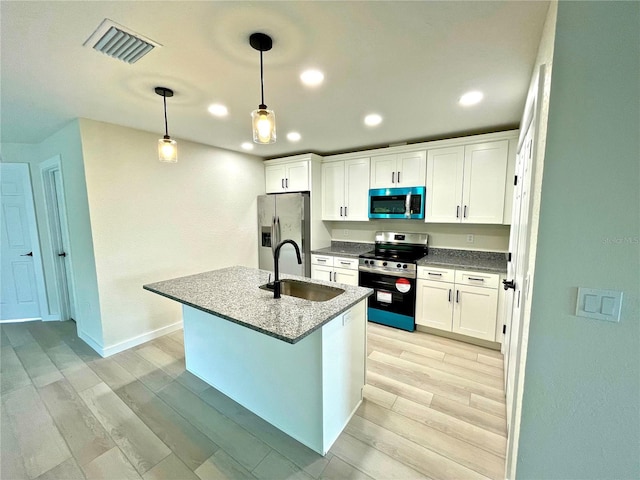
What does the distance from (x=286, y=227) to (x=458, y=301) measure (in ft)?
8.14

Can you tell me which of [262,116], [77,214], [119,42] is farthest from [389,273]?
[77,214]

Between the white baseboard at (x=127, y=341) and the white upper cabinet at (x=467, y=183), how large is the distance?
3566 millimetres

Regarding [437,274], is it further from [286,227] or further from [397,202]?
[286,227]

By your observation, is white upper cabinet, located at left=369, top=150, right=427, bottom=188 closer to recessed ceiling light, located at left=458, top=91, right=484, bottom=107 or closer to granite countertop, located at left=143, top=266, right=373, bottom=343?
recessed ceiling light, located at left=458, top=91, right=484, bottom=107

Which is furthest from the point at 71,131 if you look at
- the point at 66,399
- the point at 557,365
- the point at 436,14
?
the point at 557,365

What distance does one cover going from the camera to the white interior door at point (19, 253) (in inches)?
139

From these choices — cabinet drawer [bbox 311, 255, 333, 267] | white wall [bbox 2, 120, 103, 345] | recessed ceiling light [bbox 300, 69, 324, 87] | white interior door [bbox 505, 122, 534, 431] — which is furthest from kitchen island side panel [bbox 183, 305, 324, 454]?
cabinet drawer [bbox 311, 255, 333, 267]

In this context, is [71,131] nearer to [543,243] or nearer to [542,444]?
[543,243]

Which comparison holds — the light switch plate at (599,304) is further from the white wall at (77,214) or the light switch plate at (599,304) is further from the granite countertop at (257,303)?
the white wall at (77,214)

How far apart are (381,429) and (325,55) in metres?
2.44

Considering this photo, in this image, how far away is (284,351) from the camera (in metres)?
1.76

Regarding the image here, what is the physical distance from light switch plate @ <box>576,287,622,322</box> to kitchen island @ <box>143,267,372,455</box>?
107 cm

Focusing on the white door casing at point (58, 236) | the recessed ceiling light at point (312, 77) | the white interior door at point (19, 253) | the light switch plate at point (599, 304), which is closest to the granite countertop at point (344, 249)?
the recessed ceiling light at point (312, 77)

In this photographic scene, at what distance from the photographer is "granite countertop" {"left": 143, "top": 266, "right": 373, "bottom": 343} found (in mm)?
1372
